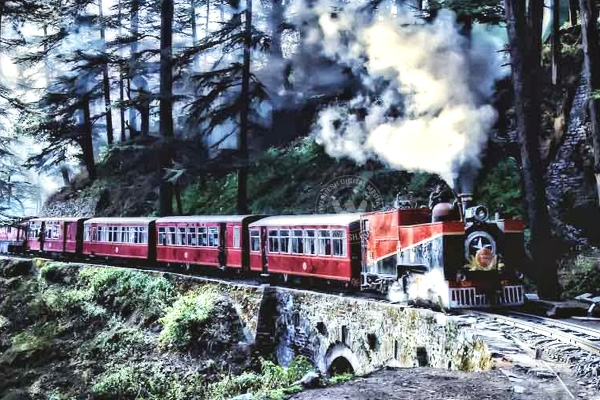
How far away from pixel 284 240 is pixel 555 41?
395 inches

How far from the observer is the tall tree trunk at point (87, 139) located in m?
33.9

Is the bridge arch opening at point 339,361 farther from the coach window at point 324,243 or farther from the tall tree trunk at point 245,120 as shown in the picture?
the tall tree trunk at point 245,120

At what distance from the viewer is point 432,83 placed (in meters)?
15.1

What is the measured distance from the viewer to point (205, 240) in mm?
19656

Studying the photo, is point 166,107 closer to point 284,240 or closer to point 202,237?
point 202,237

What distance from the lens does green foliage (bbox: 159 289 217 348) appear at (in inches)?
591

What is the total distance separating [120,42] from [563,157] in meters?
19.1

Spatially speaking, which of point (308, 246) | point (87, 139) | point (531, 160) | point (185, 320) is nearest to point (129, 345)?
point (185, 320)

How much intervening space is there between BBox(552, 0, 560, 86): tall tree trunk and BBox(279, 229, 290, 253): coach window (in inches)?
376

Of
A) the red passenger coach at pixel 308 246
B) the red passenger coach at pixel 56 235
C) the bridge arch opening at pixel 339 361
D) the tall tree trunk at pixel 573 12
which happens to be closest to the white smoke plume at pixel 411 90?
the red passenger coach at pixel 308 246

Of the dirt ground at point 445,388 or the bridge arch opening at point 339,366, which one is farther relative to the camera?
the bridge arch opening at point 339,366

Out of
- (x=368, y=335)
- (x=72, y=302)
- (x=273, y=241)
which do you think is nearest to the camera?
(x=368, y=335)

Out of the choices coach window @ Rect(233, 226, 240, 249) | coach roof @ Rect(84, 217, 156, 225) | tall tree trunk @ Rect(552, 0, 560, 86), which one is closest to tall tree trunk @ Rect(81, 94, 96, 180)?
coach roof @ Rect(84, 217, 156, 225)

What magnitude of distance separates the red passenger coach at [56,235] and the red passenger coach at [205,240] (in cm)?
692
